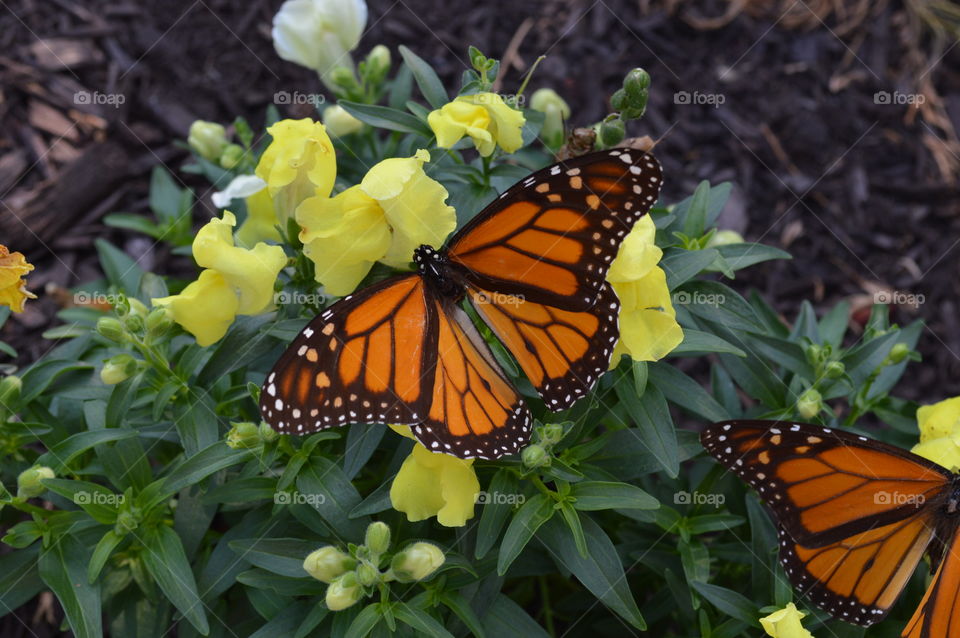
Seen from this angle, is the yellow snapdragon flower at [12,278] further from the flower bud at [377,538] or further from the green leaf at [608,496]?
the green leaf at [608,496]

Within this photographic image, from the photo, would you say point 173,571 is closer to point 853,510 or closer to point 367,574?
point 367,574

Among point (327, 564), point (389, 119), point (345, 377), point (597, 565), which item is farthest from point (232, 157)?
point (597, 565)

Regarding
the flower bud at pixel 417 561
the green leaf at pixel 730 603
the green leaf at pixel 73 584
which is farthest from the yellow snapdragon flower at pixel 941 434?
the green leaf at pixel 73 584

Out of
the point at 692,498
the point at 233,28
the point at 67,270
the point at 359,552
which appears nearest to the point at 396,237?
the point at 359,552

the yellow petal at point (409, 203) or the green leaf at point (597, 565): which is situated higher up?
the yellow petal at point (409, 203)

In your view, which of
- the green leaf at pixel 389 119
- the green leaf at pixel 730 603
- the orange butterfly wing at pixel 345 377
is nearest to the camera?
the orange butterfly wing at pixel 345 377

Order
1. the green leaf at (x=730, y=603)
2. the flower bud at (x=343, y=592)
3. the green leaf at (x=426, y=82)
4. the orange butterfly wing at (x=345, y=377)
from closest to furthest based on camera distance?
the orange butterfly wing at (x=345, y=377)
the flower bud at (x=343, y=592)
the green leaf at (x=730, y=603)
the green leaf at (x=426, y=82)

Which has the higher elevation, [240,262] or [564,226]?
[564,226]
